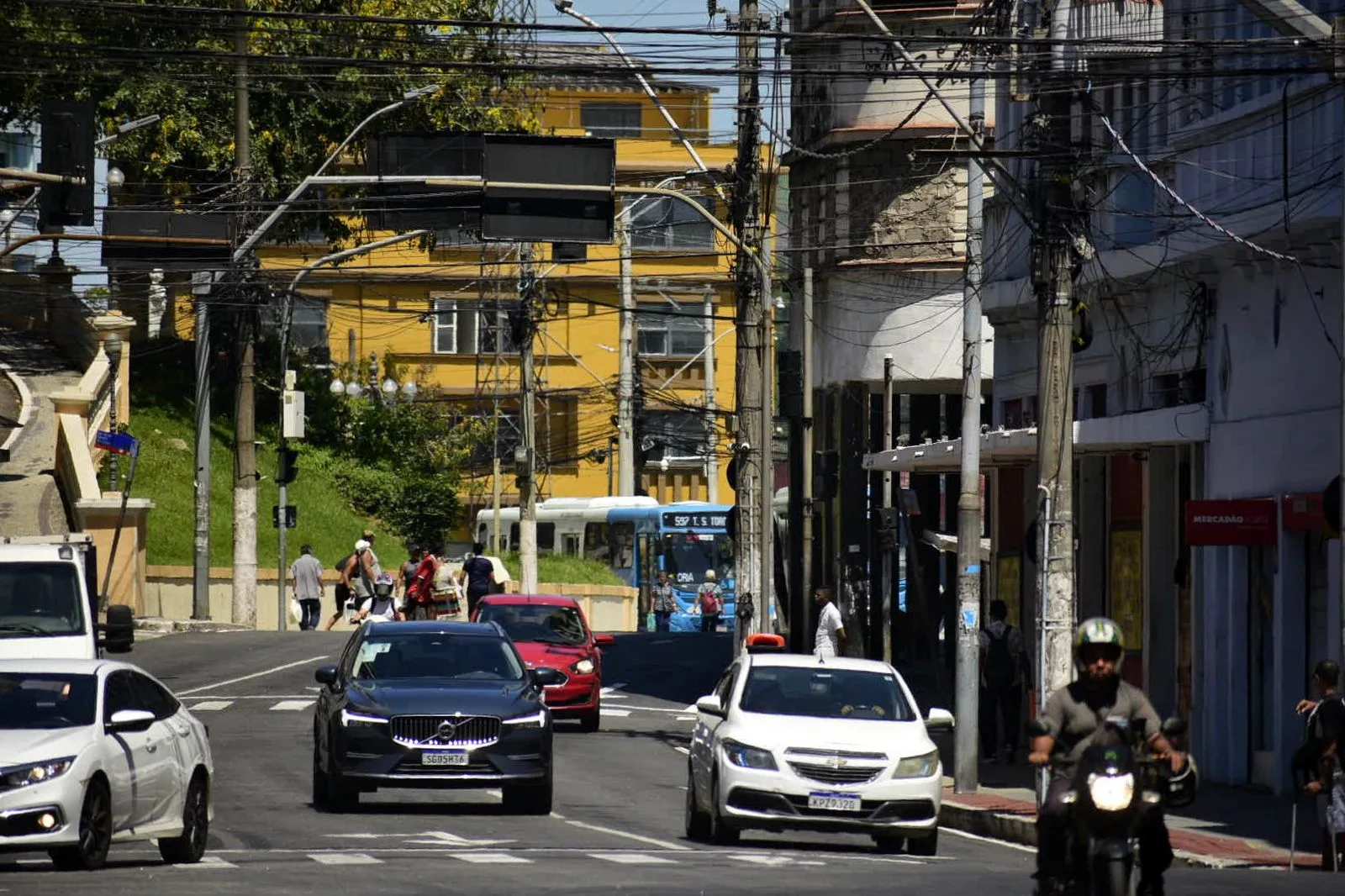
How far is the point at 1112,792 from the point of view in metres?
11.2

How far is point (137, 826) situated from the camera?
1608cm

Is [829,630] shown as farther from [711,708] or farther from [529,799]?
[711,708]

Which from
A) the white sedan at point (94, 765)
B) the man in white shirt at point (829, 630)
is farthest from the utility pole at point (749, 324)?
the white sedan at point (94, 765)

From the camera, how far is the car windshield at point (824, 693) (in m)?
20.2

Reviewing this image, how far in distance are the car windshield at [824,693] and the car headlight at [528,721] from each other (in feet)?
5.70

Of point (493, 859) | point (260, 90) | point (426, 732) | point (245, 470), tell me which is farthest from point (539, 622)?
point (260, 90)

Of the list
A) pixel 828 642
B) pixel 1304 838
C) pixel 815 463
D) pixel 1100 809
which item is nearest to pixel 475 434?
pixel 815 463

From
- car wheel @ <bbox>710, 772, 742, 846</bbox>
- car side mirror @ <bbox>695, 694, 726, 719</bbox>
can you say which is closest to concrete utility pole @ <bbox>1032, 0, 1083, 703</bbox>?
car side mirror @ <bbox>695, 694, 726, 719</bbox>

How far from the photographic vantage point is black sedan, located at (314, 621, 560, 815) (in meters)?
20.5

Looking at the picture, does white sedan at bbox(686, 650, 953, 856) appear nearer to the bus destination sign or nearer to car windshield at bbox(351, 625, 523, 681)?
car windshield at bbox(351, 625, 523, 681)

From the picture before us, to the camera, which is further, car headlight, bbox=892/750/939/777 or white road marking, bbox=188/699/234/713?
white road marking, bbox=188/699/234/713

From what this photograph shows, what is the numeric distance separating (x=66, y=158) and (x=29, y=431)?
25482 millimetres

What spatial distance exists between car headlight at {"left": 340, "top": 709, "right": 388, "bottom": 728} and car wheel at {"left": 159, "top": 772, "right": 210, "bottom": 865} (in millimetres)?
3063

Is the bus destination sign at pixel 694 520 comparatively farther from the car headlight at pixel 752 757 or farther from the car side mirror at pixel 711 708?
the car headlight at pixel 752 757
